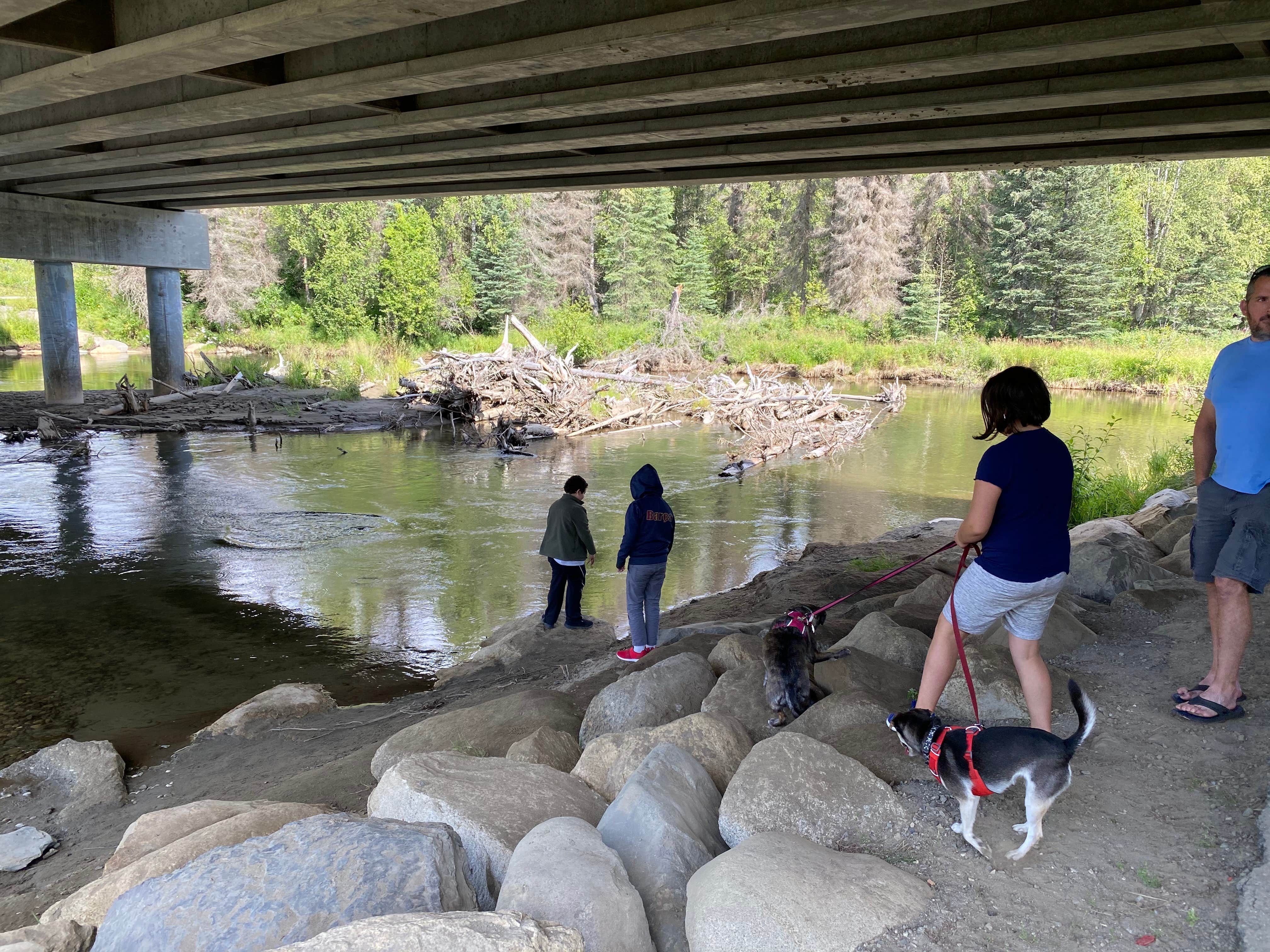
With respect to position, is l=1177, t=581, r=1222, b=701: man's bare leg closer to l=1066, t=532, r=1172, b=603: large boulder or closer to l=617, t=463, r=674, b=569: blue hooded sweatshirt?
l=1066, t=532, r=1172, b=603: large boulder

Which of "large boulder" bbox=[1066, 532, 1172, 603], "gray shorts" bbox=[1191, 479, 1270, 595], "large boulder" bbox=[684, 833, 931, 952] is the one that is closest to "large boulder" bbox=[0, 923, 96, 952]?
"large boulder" bbox=[684, 833, 931, 952]

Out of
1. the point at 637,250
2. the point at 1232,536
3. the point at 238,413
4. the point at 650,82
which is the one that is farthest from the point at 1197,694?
the point at 637,250

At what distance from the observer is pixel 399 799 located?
392cm

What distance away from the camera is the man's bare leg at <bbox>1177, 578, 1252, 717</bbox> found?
4258 mm

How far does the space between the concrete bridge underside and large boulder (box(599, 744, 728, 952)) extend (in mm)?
5343

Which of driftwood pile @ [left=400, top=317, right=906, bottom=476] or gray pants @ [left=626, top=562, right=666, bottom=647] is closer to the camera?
gray pants @ [left=626, top=562, right=666, bottom=647]

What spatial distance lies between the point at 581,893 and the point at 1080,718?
1988 millimetres

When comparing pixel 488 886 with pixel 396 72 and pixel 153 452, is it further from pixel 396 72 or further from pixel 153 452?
pixel 153 452

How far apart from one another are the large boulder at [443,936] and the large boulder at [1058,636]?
11.6ft

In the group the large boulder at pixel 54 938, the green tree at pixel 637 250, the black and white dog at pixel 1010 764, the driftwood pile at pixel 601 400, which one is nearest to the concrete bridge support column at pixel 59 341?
the driftwood pile at pixel 601 400

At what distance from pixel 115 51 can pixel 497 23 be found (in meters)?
3.71

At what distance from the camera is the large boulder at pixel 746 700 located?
4977 millimetres

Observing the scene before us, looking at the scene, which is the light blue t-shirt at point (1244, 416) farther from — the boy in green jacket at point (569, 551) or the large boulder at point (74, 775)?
the large boulder at point (74, 775)

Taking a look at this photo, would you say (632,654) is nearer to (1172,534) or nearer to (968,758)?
(968,758)
